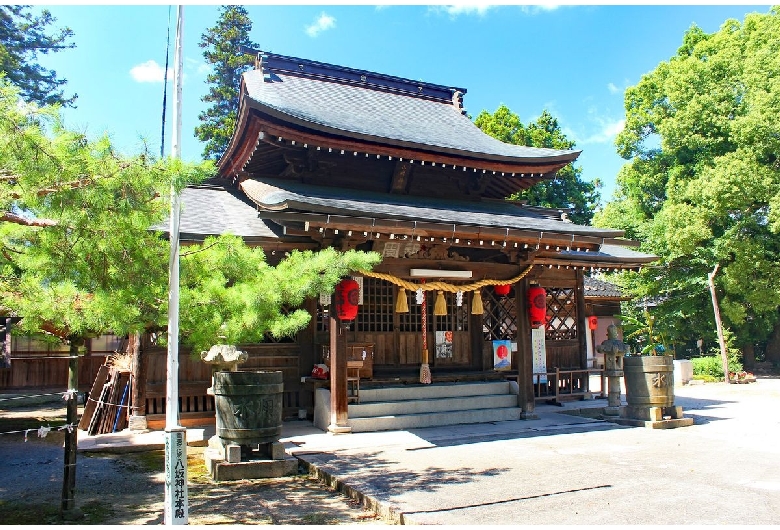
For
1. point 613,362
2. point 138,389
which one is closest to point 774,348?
point 613,362

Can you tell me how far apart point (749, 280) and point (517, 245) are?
51.7 feet

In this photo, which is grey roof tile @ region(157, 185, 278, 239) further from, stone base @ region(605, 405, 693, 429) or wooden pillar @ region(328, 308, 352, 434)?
stone base @ region(605, 405, 693, 429)

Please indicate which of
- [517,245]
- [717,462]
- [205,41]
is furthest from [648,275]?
[205,41]

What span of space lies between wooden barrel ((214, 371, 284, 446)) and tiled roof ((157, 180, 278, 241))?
9.04 ft

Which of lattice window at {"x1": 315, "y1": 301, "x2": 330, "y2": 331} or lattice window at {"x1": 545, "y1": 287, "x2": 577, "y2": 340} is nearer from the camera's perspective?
lattice window at {"x1": 315, "y1": 301, "x2": 330, "y2": 331}

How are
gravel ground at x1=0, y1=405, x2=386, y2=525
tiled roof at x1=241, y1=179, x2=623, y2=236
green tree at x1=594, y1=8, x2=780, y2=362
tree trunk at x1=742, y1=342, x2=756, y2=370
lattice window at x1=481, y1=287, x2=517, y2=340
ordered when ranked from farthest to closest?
tree trunk at x1=742, y1=342, x2=756, y2=370 → green tree at x1=594, y1=8, x2=780, y2=362 → lattice window at x1=481, y1=287, x2=517, y2=340 → tiled roof at x1=241, y1=179, x2=623, y2=236 → gravel ground at x1=0, y1=405, x2=386, y2=525

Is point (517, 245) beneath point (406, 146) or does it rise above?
beneath

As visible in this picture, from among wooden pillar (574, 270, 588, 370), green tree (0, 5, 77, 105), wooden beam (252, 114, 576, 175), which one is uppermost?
green tree (0, 5, 77, 105)

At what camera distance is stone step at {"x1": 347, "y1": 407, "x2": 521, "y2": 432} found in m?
10.0

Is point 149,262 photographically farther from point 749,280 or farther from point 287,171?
point 749,280

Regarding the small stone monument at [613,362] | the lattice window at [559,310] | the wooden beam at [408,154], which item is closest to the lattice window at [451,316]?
the lattice window at [559,310]

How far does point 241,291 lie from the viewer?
5688 millimetres

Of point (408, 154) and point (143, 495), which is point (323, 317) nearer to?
point (408, 154)

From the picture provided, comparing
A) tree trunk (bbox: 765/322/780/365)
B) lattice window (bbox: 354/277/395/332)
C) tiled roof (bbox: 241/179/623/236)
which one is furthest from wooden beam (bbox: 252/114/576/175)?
tree trunk (bbox: 765/322/780/365)
